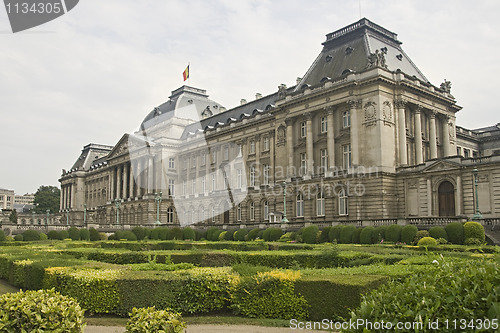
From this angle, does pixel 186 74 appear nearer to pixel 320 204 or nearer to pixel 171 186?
pixel 171 186

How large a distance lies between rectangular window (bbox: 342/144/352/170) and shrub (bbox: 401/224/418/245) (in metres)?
17.3

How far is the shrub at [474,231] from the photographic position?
28.9 metres

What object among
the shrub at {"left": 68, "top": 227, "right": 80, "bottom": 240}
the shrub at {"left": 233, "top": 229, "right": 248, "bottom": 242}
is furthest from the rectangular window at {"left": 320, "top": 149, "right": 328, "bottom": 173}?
the shrub at {"left": 68, "top": 227, "right": 80, "bottom": 240}

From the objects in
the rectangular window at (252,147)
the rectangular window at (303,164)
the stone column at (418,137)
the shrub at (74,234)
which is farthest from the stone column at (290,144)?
the shrub at (74,234)

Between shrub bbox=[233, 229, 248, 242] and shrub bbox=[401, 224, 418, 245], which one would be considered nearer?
shrub bbox=[401, 224, 418, 245]

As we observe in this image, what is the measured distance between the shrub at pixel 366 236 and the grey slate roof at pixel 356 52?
68.5ft

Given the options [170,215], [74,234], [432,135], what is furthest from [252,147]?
[74,234]

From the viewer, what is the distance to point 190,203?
77250 mm

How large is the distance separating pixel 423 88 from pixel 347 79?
8.74 meters

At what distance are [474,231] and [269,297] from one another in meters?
22.1

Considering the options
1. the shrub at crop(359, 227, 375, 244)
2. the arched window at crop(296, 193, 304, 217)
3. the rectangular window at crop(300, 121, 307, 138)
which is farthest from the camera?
the rectangular window at crop(300, 121, 307, 138)

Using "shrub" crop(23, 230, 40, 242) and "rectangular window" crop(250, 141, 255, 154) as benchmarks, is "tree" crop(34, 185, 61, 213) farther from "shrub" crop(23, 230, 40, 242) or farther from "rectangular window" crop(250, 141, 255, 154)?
"shrub" crop(23, 230, 40, 242)

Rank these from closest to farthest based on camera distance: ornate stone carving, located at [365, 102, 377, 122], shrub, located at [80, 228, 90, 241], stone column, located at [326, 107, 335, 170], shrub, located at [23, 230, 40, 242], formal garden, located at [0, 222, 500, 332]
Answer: formal garden, located at [0, 222, 500, 332]
shrub, located at [23, 230, 40, 242]
ornate stone carving, located at [365, 102, 377, 122]
stone column, located at [326, 107, 335, 170]
shrub, located at [80, 228, 90, 241]

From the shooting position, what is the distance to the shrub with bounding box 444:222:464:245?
29562 millimetres
